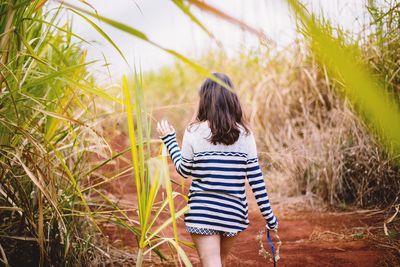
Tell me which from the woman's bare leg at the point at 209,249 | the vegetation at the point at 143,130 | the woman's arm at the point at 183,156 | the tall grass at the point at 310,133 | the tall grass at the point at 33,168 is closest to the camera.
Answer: the vegetation at the point at 143,130

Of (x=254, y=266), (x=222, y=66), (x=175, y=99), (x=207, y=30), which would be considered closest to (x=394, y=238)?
(x=254, y=266)

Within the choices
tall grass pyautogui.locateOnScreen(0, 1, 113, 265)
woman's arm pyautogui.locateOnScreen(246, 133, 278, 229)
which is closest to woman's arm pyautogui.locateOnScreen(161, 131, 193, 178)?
woman's arm pyautogui.locateOnScreen(246, 133, 278, 229)

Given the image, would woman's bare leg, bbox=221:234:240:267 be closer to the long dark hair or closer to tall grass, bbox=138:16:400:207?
the long dark hair

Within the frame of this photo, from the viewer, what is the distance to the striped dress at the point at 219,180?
6.43 ft

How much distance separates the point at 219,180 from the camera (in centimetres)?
198

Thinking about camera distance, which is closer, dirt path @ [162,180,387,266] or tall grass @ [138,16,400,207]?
dirt path @ [162,180,387,266]

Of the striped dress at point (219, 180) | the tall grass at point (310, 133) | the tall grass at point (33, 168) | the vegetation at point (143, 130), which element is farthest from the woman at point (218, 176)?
the tall grass at point (310, 133)

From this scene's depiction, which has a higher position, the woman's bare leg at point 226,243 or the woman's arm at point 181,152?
the woman's arm at point 181,152

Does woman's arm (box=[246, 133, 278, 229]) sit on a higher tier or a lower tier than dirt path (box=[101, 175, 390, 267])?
higher

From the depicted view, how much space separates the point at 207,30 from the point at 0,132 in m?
1.32

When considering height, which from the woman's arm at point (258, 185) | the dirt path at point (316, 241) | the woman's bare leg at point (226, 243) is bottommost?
the dirt path at point (316, 241)

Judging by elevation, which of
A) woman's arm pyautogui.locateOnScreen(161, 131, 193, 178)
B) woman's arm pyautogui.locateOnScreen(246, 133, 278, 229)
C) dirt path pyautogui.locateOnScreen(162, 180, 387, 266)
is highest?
woman's arm pyautogui.locateOnScreen(161, 131, 193, 178)

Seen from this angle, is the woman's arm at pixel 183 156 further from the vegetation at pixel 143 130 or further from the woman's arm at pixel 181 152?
the vegetation at pixel 143 130

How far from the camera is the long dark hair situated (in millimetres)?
2033
